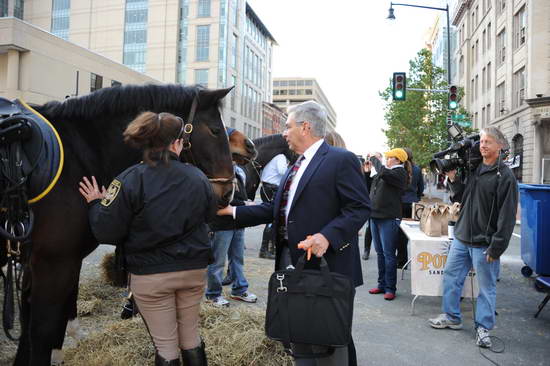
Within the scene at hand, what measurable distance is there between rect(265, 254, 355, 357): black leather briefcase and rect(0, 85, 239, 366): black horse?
78 cm

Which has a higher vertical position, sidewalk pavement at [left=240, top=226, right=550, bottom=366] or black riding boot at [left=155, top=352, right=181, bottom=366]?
black riding boot at [left=155, top=352, right=181, bottom=366]

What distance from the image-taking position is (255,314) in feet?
14.0

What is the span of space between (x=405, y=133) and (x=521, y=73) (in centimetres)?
844

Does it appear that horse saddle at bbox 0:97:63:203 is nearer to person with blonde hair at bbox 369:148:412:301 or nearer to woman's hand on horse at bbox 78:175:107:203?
woman's hand on horse at bbox 78:175:107:203

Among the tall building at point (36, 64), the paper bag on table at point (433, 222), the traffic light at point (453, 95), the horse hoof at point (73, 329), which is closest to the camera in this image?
the horse hoof at point (73, 329)

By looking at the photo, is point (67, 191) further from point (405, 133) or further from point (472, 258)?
point (405, 133)

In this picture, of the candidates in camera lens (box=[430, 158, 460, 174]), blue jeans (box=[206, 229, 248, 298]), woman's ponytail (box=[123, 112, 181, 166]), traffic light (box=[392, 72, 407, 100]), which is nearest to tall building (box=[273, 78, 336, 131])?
traffic light (box=[392, 72, 407, 100])

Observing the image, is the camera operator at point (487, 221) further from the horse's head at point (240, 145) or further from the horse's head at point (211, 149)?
the horse's head at point (211, 149)

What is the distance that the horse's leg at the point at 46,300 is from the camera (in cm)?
249

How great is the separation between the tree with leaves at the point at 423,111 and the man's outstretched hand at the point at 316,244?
26.5 meters

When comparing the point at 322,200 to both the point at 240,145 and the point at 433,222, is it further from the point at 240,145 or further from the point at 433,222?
the point at 433,222

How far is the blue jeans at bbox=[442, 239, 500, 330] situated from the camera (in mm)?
4336

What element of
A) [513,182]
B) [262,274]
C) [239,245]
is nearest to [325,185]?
[513,182]

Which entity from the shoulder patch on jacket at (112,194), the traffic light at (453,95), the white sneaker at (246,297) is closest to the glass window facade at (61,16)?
the traffic light at (453,95)
